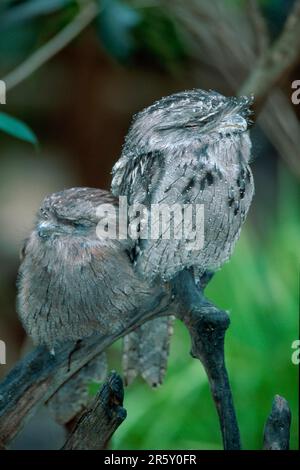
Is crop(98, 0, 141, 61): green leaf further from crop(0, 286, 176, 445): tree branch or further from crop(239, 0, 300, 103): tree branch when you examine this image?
crop(0, 286, 176, 445): tree branch

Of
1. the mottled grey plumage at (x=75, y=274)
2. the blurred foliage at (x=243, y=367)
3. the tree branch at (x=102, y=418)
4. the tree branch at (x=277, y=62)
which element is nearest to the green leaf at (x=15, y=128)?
the mottled grey plumage at (x=75, y=274)

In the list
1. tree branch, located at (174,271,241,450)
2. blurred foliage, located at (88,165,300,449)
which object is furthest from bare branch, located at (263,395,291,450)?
blurred foliage, located at (88,165,300,449)

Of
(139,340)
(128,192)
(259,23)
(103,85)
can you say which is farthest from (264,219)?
(128,192)

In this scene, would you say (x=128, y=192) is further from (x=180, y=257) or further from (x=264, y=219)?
(x=264, y=219)

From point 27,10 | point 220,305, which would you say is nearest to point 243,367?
point 220,305

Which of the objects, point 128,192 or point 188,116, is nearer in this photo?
point 188,116

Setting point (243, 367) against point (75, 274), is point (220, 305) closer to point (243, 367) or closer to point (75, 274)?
point (243, 367)
